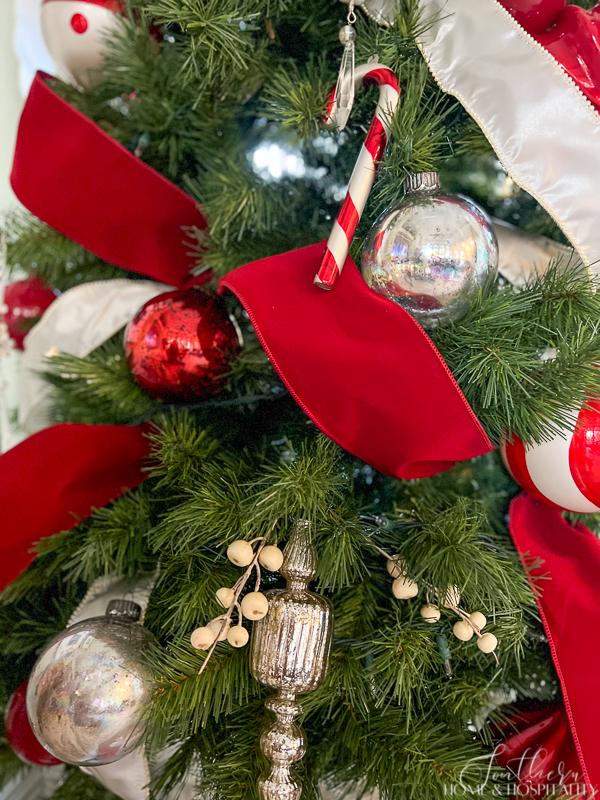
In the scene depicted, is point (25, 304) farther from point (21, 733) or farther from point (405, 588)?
point (405, 588)

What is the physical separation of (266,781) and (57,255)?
53 cm

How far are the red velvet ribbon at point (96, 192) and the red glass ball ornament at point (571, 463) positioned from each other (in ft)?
1.23

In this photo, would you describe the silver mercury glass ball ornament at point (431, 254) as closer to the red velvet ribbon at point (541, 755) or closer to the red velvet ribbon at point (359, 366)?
the red velvet ribbon at point (359, 366)

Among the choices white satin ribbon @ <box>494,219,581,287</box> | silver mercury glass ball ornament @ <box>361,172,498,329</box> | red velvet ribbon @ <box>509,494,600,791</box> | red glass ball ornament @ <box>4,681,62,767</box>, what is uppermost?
silver mercury glass ball ornament @ <box>361,172,498,329</box>

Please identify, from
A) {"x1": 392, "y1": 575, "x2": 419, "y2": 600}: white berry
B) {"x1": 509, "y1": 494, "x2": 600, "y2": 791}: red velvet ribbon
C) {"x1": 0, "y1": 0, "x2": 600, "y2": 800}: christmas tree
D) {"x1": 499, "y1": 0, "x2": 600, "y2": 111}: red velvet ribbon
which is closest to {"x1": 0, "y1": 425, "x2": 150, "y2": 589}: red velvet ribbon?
{"x1": 0, "y1": 0, "x2": 600, "y2": 800}: christmas tree

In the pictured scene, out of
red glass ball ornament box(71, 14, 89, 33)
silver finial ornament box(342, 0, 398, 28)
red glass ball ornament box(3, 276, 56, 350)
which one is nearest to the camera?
silver finial ornament box(342, 0, 398, 28)

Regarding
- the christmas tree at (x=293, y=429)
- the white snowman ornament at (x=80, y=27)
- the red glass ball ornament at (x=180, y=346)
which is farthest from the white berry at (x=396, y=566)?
the white snowman ornament at (x=80, y=27)

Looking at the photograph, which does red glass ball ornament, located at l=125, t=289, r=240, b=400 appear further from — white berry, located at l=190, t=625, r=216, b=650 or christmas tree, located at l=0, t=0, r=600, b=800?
white berry, located at l=190, t=625, r=216, b=650

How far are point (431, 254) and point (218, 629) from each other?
28 centimetres

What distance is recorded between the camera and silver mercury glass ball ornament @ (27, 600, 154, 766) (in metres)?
0.42

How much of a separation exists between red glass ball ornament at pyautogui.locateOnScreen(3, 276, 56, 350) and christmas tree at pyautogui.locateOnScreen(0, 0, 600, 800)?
6.2 inches

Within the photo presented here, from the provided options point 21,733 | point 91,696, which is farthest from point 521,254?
point 21,733

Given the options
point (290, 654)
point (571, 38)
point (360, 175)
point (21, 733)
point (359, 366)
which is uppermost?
point (571, 38)

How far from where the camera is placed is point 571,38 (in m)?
0.48
